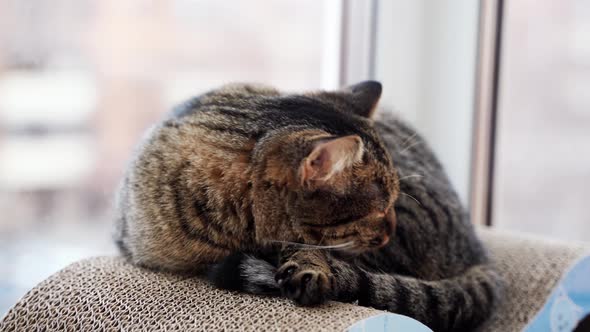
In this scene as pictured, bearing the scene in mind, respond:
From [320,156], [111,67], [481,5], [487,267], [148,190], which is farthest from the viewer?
[481,5]

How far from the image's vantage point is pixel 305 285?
1047 millimetres

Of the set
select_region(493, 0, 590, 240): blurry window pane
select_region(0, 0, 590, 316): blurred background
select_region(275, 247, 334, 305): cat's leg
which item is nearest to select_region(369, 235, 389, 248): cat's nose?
select_region(275, 247, 334, 305): cat's leg

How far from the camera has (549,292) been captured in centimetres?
150

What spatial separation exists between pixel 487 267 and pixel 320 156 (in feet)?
1.93

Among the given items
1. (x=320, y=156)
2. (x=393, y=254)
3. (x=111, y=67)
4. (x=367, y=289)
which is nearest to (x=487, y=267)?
(x=393, y=254)

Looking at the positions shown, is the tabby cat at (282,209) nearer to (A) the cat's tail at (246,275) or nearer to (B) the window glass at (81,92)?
(A) the cat's tail at (246,275)

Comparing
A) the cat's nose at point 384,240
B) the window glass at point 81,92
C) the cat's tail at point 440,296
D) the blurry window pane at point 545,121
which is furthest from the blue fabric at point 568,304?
the window glass at point 81,92

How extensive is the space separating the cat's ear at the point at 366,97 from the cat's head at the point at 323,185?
0.13 meters

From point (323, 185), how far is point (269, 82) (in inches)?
41.4

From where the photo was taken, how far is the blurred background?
5.60ft

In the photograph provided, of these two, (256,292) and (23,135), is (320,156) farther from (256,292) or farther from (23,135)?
(23,135)

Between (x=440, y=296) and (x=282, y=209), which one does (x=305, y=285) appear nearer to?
(x=282, y=209)

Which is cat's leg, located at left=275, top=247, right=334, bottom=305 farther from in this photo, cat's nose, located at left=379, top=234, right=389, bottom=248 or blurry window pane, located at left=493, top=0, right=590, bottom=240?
blurry window pane, located at left=493, top=0, right=590, bottom=240

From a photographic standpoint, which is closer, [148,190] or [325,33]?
[148,190]
